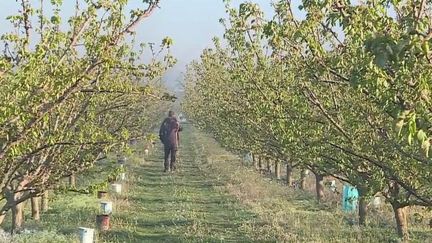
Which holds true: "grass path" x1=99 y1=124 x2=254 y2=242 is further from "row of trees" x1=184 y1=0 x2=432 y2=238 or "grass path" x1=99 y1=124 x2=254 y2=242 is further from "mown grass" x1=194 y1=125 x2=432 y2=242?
"row of trees" x1=184 y1=0 x2=432 y2=238

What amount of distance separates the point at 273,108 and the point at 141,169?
727 inches

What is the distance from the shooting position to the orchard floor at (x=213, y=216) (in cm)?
1166

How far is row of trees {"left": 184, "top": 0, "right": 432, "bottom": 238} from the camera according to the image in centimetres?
402

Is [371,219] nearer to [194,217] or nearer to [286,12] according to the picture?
[194,217]

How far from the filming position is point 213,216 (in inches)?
578

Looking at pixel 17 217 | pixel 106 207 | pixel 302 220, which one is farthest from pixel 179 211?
pixel 17 217

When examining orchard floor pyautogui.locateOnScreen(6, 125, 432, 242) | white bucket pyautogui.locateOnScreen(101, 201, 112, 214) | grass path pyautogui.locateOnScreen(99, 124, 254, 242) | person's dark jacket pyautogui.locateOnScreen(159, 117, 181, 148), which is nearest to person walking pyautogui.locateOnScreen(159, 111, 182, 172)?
person's dark jacket pyautogui.locateOnScreen(159, 117, 181, 148)

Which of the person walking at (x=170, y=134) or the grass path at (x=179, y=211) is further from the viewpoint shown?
the person walking at (x=170, y=134)

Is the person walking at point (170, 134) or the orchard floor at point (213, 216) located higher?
the person walking at point (170, 134)

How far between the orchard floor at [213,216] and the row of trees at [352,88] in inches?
72.6

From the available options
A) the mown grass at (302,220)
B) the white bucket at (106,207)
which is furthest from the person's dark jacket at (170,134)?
the white bucket at (106,207)

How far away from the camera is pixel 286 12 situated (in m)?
7.19

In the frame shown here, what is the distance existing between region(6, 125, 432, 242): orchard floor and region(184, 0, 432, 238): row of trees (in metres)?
1.84

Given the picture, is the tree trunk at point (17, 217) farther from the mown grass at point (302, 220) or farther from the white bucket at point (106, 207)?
the mown grass at point (302, 220)
